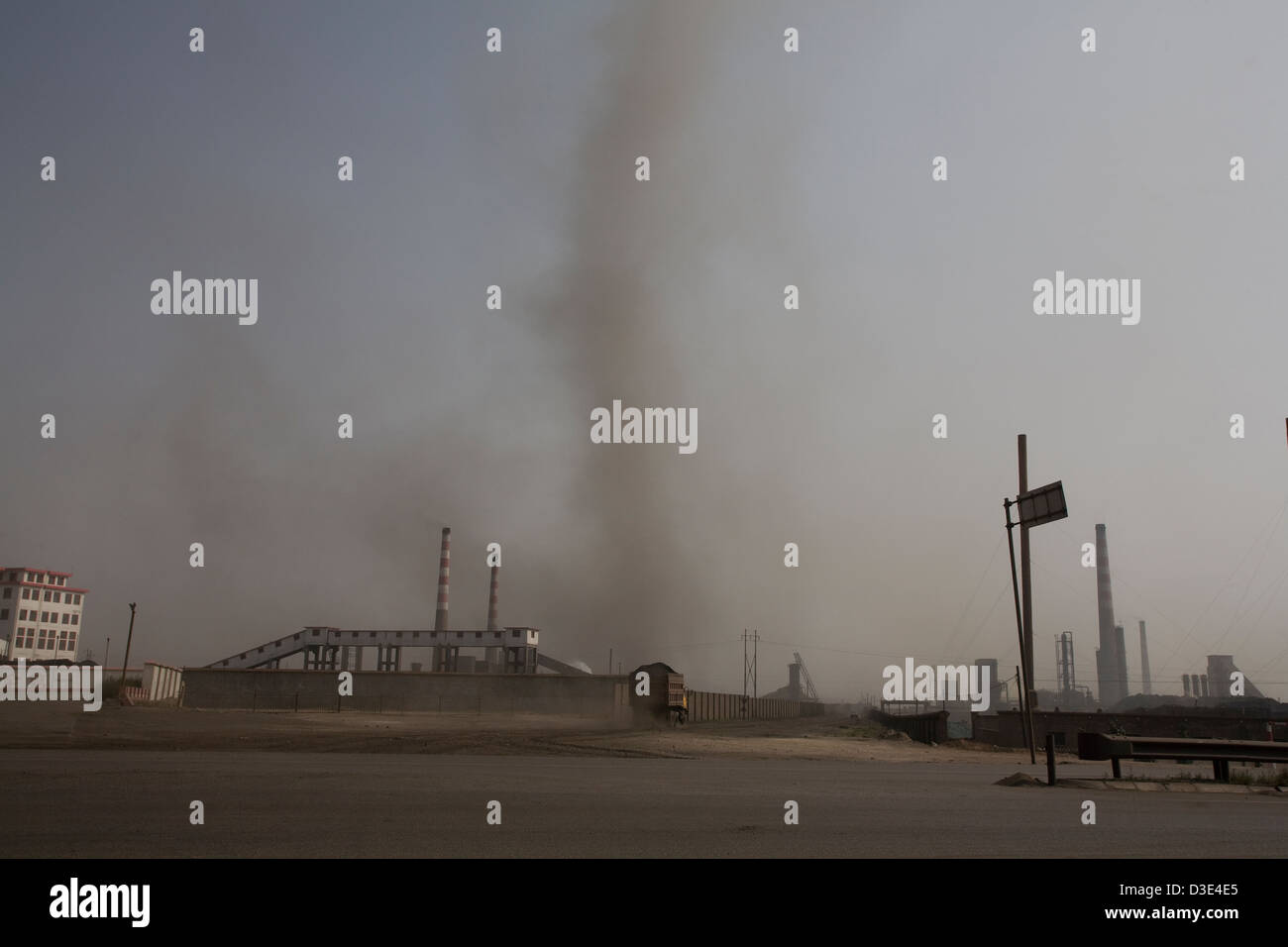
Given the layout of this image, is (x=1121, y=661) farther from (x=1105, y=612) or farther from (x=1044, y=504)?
(x=1044, y=504)

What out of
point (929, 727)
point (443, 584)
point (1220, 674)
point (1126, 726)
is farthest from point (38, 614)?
point (1220, 674)

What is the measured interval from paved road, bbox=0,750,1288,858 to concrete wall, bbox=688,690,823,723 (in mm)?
46157

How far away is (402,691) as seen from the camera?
61.4 m

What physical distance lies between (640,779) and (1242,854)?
847 cm

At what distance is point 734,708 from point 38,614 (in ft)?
330

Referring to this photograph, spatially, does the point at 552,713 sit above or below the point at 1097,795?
below

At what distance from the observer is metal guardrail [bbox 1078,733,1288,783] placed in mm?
15023

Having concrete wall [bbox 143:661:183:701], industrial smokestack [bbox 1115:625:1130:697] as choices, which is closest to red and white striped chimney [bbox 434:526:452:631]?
concrete wall [bbox 143:661:183:701]

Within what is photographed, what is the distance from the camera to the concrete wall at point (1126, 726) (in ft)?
112

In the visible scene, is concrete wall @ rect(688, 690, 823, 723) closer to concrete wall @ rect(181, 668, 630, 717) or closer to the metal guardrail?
concrete wall @ rect(181, 668, 630, 717)
